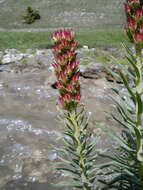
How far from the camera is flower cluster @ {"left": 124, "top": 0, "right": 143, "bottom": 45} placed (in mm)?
941

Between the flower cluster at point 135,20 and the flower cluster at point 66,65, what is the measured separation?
40 centimetres

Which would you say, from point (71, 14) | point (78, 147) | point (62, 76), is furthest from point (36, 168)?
point (71, 14)

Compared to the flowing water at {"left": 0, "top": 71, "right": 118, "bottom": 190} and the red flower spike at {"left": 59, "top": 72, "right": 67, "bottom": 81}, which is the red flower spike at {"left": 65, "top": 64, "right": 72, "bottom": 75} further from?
the flowing water at {"left": 0, "top": 71, "right": 118, "bottom": 190}

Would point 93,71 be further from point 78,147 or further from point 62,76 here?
point 62,76

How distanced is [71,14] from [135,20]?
38.0 m

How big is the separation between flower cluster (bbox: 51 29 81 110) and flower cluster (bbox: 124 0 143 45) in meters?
0.40

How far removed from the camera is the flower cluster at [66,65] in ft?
4.16

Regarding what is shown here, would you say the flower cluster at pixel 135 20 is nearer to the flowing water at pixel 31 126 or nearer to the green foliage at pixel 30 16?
the flowing water at pixel 31 126

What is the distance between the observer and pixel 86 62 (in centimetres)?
1085

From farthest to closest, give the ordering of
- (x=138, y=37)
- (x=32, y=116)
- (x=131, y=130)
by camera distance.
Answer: (x=32, y=116)
(x=131, y=130)
(x=138, y=37)

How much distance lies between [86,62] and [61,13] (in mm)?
29238

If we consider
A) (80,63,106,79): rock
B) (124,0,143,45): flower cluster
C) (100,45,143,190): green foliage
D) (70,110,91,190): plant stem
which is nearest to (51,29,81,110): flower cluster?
(70,110,91,190): plant stem

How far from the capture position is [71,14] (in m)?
36.3

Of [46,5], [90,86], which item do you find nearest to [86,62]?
[90,86]
